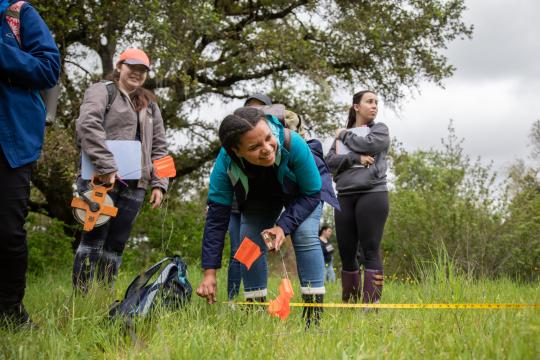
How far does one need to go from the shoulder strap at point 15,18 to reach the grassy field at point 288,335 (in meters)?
1.38

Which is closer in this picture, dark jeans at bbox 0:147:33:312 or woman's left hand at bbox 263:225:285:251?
dark jeans at bbox 0:147:33:312

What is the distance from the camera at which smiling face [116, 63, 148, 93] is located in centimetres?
370

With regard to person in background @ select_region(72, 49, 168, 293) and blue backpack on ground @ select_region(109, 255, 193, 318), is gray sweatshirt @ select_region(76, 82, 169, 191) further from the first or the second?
blue backpack on ground @ select_region(109, 255, 193, 318)

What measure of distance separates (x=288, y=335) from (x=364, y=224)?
1.61m

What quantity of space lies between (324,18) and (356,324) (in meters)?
7.41

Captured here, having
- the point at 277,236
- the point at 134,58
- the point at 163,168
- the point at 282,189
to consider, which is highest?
the point at 134,58

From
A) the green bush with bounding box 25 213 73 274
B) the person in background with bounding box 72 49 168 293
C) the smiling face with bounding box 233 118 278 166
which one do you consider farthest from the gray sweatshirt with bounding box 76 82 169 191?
the green bush with bounding box 25 213 73 274

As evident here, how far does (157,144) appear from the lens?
3.94 meters

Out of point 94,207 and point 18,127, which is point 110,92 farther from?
point 18,127

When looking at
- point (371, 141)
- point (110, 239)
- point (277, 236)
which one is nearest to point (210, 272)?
point (277, 236)

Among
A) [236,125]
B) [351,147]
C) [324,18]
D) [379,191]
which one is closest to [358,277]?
[379,191]

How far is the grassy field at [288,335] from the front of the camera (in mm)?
1944

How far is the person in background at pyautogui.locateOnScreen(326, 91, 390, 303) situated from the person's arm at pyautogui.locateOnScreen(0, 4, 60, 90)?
6.79 feet

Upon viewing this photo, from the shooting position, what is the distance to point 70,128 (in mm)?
7676
